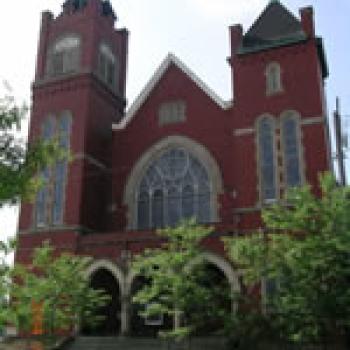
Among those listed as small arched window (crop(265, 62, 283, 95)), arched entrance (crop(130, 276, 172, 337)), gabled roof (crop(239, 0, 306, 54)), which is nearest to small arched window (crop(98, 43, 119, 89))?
gabled roof (crop(239, 0, 306, 54))

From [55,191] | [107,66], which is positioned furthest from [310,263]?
[107,66]

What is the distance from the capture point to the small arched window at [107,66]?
32.3 m

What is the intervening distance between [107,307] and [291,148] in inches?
443

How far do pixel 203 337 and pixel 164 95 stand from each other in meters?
13.5

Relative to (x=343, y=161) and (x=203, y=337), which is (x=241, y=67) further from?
(x=203, y=337)

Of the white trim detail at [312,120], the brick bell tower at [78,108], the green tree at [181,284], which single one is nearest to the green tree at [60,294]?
the green tree at [181,284]

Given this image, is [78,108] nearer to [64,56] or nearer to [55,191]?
[64,56]

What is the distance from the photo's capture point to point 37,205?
95.5ft

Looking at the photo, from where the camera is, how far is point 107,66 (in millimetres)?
33125

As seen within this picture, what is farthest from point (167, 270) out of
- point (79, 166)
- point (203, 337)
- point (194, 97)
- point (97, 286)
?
point (194, 97)

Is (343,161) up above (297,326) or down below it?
above

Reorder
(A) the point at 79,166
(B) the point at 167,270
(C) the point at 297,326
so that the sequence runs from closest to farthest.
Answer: (C) the point at 297,326 → (B) the point at 167,270 → (A) the point at 79,166

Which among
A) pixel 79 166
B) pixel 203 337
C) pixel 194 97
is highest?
pixel 194 97

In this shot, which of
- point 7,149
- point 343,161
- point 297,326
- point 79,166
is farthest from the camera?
point 79,166
